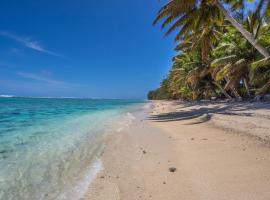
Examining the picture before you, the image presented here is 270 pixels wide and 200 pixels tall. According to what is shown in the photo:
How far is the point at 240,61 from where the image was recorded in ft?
53.7

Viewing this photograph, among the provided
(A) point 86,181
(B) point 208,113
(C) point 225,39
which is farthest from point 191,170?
(C) point 225,39

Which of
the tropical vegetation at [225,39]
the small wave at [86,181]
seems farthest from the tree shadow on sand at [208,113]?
the small wave at [86,181]

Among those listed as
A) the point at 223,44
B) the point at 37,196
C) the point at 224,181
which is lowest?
the point at 37,196

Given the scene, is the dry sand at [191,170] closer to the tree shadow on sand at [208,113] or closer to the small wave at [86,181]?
the small wave at [86,181]

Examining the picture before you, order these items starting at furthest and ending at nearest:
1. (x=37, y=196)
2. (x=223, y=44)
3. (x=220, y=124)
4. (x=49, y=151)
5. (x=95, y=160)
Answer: (x=223, y=44) → (x=220, y=124) → (x=49, y=151) → (x=95, y=160) → (x=37, y=196)

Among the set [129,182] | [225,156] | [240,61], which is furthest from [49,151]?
[240,61]

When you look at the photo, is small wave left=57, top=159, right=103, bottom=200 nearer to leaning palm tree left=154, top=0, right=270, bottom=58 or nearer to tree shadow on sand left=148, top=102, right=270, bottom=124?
tree shadow on sand left=148, top=102, right=270, bottom=124

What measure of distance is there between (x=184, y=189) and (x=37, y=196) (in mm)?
2335

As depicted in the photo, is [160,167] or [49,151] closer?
[160,167]

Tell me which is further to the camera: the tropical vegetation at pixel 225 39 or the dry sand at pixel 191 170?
the tropical vegetation at pixel 225 39

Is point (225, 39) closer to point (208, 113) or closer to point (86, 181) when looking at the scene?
point (208, 113)

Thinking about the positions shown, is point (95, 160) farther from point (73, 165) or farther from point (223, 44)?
point (223, 44)

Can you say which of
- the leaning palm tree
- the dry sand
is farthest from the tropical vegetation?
the dry sand

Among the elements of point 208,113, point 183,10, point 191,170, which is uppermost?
point 183,10
